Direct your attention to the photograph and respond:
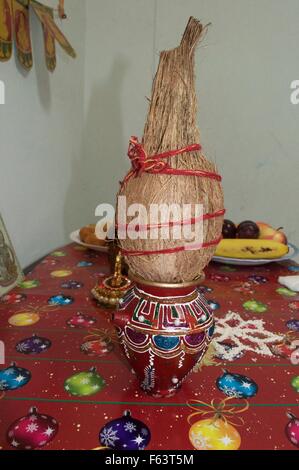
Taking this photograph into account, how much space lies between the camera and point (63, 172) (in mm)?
1247

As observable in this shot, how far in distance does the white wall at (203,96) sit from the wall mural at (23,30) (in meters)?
0.23

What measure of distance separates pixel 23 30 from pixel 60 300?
2.01 ft

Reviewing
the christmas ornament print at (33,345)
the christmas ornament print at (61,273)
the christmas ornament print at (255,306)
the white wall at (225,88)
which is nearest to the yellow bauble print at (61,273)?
the christmas ornament print at (61,273)

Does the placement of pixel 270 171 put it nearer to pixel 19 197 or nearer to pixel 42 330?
pixel 19 197

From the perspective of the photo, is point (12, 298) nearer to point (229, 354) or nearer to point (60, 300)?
point (60, 300)

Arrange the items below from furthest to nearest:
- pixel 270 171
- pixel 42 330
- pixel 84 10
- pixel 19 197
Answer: pixel 270 171
pixel 84 10
pixel 19 197
pixel 42 330

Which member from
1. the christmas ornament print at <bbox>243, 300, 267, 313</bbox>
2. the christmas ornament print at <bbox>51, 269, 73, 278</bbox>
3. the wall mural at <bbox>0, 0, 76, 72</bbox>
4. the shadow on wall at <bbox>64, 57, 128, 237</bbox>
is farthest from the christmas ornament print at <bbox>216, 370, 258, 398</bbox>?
the shadow on wall at <bbox>64, 57, 128, 237</bbox>

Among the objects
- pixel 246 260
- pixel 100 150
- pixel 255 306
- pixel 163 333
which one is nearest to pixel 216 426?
pixel 163 333

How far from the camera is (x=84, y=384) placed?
47 cm

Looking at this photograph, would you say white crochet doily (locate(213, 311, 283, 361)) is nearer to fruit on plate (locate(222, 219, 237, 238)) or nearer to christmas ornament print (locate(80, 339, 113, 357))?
christmas ornament print (locate(80, 339, 113, 357))

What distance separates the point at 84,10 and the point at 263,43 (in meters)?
0.67
